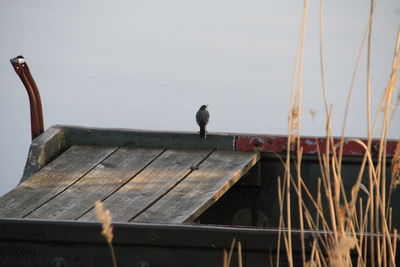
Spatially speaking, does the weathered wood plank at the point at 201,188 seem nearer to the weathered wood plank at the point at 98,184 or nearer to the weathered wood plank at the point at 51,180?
the weathered wood plank at the point at 98,184

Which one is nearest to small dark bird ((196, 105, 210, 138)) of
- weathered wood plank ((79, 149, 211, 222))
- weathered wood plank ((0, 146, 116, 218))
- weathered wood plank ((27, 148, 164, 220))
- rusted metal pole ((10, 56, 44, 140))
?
weathered wood plank ((79, 149, 211, 222))

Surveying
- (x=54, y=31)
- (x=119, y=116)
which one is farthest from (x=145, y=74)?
(x=54, y=31)

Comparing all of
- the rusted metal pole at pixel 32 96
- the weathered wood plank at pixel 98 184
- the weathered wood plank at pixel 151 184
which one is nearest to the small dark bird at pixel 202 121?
the weathered wood plank at pixel 151 184

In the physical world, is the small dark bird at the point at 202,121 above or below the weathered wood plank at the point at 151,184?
above

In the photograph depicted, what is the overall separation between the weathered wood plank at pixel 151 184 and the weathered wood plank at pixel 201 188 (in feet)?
0.14

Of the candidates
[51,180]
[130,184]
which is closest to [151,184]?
[130,184]

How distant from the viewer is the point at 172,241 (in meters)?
3.53

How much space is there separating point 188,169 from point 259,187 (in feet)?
1.51

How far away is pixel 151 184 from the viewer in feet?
15.3

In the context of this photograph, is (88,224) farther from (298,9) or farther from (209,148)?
(298,9)

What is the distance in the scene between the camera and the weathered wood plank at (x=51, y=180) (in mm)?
4418

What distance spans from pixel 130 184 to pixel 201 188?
1.13 feet

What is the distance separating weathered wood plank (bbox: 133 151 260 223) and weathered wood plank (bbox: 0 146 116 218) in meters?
0.50

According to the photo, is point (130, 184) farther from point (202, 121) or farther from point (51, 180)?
point (202, 121)
